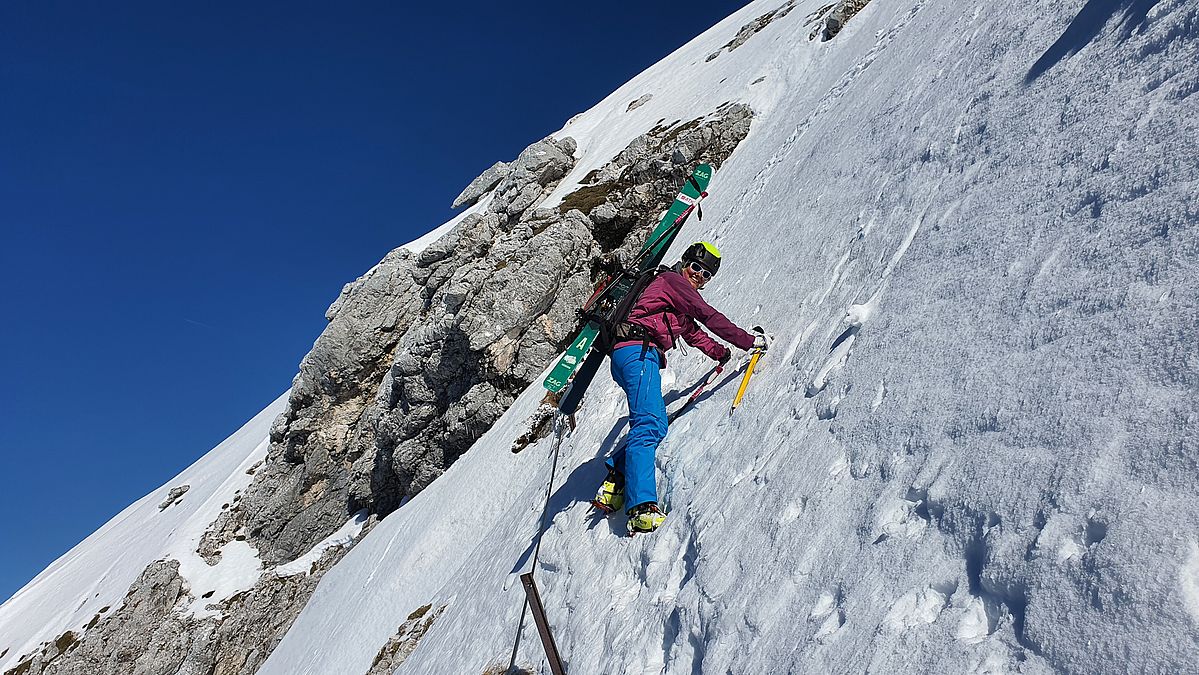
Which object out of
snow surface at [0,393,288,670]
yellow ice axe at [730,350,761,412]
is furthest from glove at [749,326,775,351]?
snow surface at [0,393,288,670]

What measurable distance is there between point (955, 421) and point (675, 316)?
3889mm

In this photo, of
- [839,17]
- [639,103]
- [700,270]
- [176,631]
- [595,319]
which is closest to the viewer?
[595,319]

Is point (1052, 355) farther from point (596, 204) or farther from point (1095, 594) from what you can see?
point (596, 204)

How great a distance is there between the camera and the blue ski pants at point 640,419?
6.40 meters

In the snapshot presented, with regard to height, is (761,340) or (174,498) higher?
(174,498)

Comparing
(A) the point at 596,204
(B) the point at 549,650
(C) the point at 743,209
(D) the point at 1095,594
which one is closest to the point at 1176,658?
(D) the point at 1095,594

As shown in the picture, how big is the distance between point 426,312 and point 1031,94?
2902 centimetres

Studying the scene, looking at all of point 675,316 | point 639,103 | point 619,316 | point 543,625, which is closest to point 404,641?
point 543,625

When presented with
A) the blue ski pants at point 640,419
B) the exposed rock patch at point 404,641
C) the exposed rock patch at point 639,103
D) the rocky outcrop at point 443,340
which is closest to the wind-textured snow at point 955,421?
the blue ski pants at point 640,419

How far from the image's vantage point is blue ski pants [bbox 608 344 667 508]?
640 cm

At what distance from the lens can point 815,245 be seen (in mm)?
8445

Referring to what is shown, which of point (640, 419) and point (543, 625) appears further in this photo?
point (640, 419)

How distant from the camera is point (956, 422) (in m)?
3.77

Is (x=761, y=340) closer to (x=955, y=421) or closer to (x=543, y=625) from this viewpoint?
(x=955, y=421)
